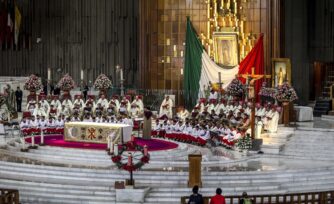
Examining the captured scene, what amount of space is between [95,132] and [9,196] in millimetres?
7664

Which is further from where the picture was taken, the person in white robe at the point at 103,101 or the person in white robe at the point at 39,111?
the person in white robe at the point at 103,101

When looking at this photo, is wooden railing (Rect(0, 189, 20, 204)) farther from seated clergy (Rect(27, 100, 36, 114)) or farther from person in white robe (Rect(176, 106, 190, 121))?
seated clergy (Rect(27, 100, 36, 114))

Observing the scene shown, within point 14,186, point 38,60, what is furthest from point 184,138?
point 38,60

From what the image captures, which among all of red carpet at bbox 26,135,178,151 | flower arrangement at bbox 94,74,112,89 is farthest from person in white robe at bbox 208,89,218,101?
red carpet at bbox 26,135,178,151

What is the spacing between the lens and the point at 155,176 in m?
22.8

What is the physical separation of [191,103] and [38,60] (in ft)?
32.1

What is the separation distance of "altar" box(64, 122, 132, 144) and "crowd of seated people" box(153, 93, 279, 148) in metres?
2.59

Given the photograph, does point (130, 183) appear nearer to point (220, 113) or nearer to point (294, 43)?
point (220, 113)

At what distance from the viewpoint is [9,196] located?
1998 centimetres

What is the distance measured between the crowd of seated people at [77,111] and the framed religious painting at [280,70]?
5609 mm

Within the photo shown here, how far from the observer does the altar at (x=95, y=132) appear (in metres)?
26.9

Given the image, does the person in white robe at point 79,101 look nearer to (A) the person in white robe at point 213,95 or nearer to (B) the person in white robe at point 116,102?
(B) the person in white robe at point 116,102

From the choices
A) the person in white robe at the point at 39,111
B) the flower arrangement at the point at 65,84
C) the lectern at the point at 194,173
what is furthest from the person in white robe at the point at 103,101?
the lectern at the point at 194,173

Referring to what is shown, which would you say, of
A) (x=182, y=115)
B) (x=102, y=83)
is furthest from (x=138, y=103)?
(x=182, y=115)
